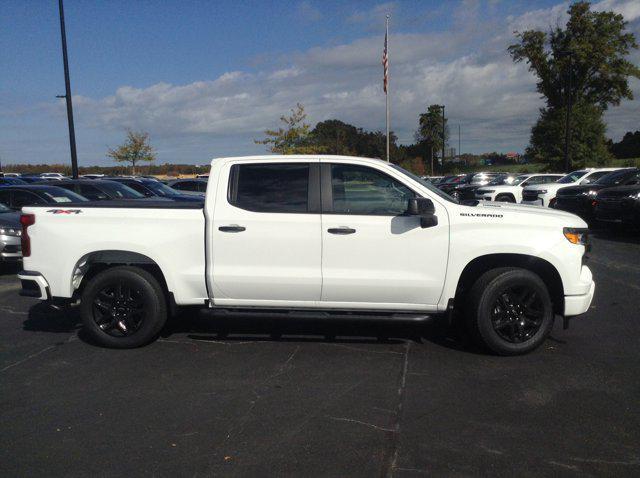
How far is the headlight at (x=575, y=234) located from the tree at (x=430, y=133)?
85937 mm

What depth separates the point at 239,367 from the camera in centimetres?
504

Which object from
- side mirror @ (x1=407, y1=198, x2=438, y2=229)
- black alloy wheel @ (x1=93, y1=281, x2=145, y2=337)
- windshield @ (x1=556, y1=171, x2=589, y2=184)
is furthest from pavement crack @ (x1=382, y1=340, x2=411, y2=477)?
windshield @ (x1=556, y1=171, x2=589, y2=184)

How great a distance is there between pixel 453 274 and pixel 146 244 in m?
2.85

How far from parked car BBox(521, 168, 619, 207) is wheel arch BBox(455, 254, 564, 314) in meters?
14.9

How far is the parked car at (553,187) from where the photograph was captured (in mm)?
19266

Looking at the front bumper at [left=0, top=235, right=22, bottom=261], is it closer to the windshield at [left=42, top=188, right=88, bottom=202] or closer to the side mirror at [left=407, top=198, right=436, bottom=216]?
the windshield at [left=42, top=188, right=88, bottom=202]

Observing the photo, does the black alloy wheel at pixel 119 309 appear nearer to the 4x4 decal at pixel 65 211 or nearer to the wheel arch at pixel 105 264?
the wheel arch at pixel 105 264

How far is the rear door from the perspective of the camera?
521 cm

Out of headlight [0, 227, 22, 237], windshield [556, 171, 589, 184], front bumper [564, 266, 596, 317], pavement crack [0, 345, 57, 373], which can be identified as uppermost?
windshield [556, 171, 589, 184]

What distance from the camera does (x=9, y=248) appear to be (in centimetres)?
957

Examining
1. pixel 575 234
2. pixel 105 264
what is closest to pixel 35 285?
pixel 105 264

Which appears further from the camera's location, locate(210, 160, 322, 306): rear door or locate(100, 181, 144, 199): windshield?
locate(100, 181, 144, 199): windshield

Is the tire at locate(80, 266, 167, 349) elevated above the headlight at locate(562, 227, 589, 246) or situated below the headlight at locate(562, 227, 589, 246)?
below

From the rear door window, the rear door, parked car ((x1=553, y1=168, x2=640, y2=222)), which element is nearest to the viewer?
the rear door
